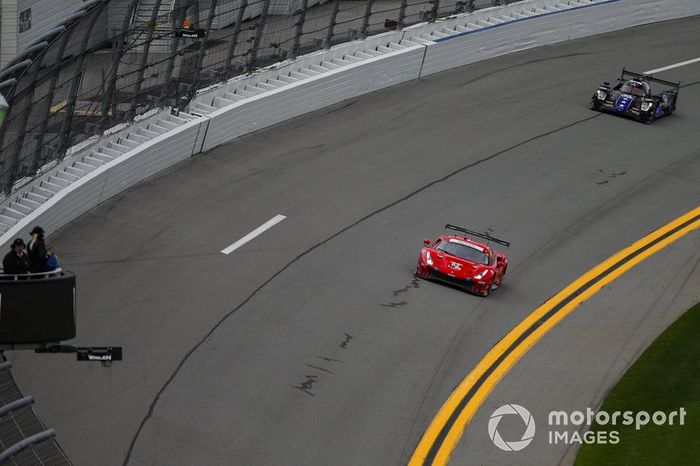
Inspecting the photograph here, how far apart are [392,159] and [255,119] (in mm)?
3573

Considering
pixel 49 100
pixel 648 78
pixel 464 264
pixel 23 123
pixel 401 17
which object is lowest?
pixel 464 264

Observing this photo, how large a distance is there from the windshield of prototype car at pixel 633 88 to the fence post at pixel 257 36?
10.1 metres

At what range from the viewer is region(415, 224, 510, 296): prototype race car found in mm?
24609

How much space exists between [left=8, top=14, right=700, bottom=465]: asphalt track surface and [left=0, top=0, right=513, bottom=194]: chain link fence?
1.76 m

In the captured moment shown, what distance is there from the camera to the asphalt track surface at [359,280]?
19766 mm

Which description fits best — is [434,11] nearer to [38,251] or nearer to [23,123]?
[23,123]

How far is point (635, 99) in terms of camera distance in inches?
1356

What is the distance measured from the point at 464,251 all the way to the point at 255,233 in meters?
4.28

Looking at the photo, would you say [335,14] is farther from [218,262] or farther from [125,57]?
[218,262]

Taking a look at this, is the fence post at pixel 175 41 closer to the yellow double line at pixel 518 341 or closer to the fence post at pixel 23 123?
the fence post at pixel 23 123

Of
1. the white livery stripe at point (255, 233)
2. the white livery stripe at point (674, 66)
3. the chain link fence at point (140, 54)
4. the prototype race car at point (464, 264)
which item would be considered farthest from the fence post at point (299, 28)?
the white livery stripe at point (674, 66)

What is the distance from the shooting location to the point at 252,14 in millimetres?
31375

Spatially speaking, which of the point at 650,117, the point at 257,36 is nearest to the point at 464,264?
the point at 257,36

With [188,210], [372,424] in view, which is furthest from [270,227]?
[372,424]
